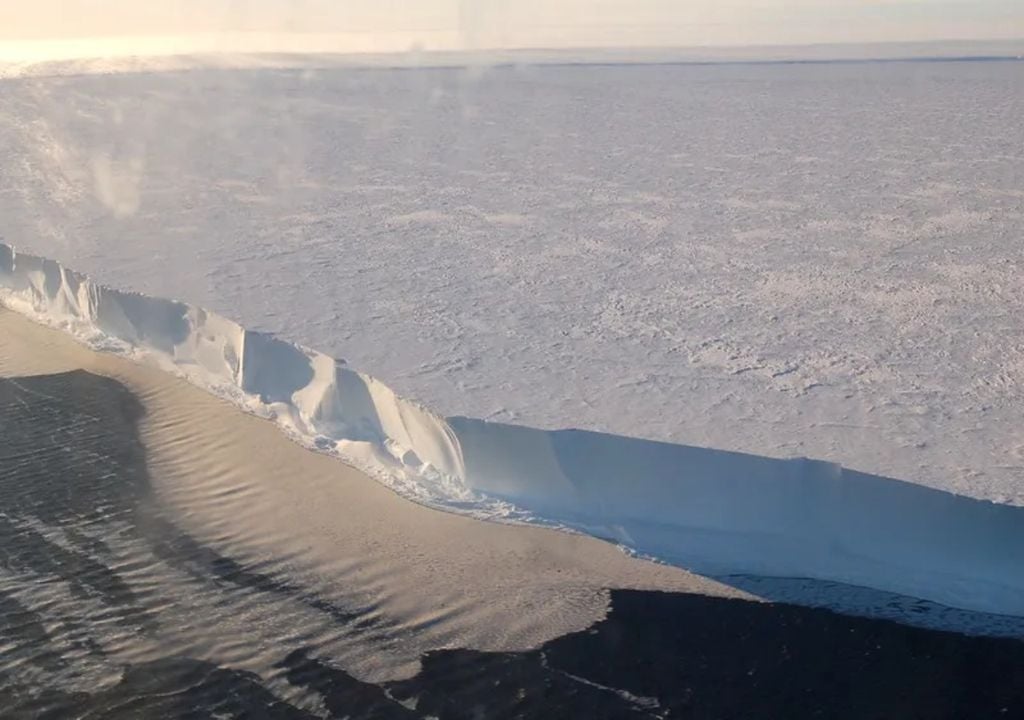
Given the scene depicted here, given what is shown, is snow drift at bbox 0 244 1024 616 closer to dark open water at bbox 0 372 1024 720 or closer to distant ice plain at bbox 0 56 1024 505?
distant ice plain at bbox 0 56 1024 505

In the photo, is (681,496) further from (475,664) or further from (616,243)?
(616,243)

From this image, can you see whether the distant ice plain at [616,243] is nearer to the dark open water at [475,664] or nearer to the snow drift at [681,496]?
the snow drift at [681,496]

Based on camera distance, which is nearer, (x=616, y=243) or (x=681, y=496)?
(x=681, y=496)

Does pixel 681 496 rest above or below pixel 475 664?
above

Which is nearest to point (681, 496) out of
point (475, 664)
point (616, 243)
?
point (475, 664)

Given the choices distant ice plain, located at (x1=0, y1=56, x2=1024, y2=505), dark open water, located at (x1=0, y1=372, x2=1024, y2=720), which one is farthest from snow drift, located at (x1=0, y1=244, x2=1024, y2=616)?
dark open water, located at (x1=0, y1=372, x2=1024, y2=720)

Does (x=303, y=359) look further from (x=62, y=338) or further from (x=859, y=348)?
(x=859, y=348)

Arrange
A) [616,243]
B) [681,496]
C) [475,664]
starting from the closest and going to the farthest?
[475,664] < [681,496] < [616,243]
